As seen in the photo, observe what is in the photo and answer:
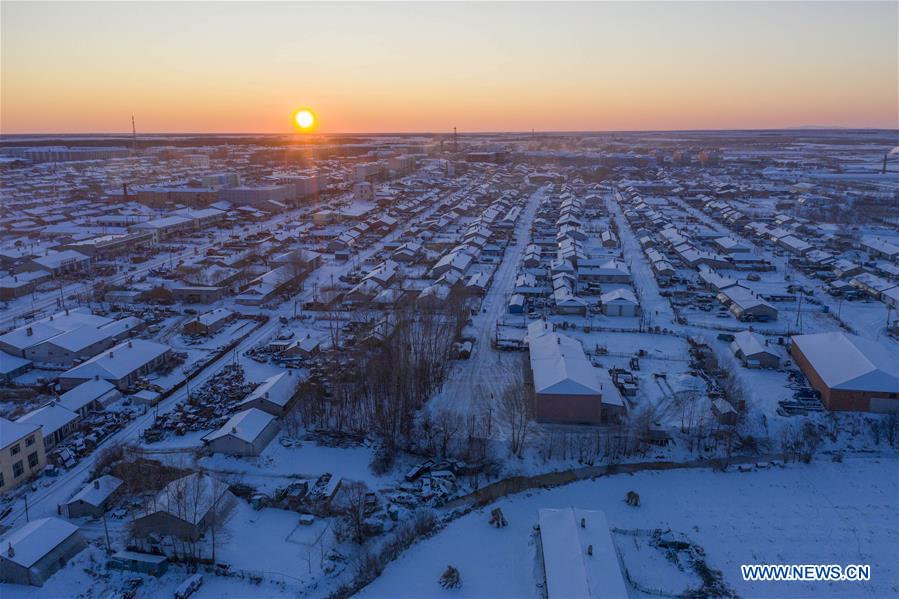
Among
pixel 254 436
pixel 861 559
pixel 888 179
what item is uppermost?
pixel 888 179

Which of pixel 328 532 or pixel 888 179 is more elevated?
pixel 888 179

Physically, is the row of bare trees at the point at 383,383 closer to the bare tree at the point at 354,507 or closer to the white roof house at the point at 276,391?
the white roof house at the point at 276,391

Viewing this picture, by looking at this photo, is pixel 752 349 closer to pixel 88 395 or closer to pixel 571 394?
pixel 571 394

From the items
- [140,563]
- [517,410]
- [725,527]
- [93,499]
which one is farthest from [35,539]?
[725,527]

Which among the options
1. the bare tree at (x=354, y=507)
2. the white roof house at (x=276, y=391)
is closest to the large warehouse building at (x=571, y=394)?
the bare tree at (x=354, y=507)

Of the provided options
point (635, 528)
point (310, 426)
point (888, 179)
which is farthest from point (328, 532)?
point (888, 179)

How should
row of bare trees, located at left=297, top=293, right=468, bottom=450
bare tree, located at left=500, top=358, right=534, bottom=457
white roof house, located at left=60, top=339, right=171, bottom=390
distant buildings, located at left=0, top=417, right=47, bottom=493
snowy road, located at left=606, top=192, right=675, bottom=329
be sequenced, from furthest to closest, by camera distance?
snowy road, located at left=606, top=192, right=675, bottom=329, white roof house, located at left=60, top=339, right=171, bottom=390, row of bare trees, located at left=297, top=293, right=468, bottom=450, bare tree, located at left=500, top=358, right=534, bottom=457, distant buildings, located at left=0, top=417, right=47, bottom=493

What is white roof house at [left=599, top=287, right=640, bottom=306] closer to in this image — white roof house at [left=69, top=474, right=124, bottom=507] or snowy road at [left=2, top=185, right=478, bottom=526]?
snowy road at [left=2, top=185, right=478, bottom=526]

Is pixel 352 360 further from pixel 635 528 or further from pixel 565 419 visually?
pixel 635 528

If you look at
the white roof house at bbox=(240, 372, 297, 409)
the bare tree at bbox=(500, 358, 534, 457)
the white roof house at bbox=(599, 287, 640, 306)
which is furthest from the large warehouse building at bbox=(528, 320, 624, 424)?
the white roof house at bbox=(599, 287, 640, 306)
